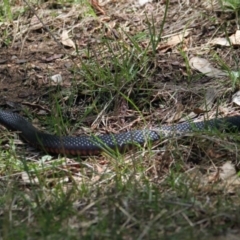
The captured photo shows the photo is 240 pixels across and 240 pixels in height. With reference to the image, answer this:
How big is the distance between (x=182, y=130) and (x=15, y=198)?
173cm

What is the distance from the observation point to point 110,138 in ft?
19.5

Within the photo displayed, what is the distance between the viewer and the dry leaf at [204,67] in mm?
6832

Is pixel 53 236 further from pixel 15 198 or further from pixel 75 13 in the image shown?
pixel 75 13

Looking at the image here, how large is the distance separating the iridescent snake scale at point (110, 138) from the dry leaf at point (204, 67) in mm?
928

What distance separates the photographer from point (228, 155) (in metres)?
5.37

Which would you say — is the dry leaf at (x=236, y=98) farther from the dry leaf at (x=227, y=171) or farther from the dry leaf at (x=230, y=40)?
the dry leaf at (x=227, y=171)

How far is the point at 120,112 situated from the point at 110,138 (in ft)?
2.06

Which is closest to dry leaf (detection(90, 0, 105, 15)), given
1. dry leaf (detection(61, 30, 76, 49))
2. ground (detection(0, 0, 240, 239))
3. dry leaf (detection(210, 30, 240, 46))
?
ground (detection(0, 0, 240, 239))

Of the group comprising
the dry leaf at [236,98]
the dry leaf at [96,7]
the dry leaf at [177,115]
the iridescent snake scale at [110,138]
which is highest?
the dry leaf at [96,7]

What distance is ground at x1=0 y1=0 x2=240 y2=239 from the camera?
4.27m

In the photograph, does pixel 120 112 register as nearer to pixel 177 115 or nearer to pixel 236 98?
pixel 177 115

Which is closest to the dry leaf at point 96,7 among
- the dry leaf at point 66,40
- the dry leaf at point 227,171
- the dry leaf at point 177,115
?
the dry leaf at point 66,40

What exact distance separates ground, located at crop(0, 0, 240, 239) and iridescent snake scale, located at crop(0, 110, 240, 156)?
9 centimetres

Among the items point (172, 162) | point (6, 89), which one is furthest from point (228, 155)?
point (6, 89)
